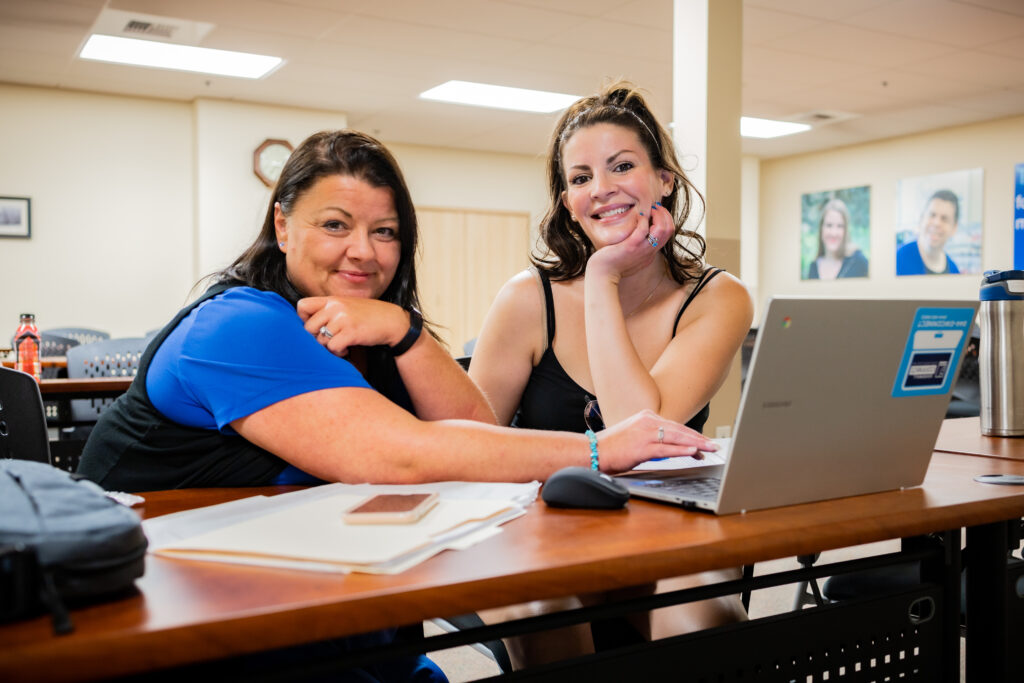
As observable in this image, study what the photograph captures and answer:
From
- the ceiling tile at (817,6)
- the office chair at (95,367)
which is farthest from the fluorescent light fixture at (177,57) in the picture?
the ceiling tile at (817,6)

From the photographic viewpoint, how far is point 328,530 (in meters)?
0.82

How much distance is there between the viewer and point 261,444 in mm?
1084

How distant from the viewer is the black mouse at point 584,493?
0.96 metres

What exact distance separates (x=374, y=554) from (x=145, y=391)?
23.9 inches

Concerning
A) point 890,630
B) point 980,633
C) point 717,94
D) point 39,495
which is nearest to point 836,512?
point 890,630

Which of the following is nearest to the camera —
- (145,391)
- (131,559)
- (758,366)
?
(131,559)

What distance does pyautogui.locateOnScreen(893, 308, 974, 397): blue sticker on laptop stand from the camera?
3.26 feet

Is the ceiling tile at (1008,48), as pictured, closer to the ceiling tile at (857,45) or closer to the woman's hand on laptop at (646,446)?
the ceiling tile at (857,45)

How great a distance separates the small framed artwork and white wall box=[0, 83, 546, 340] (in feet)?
0.15

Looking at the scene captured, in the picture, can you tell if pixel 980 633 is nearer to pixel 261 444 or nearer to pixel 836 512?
pixel 836 512

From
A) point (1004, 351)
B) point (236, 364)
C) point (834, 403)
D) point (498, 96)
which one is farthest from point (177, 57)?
point (834, 403)

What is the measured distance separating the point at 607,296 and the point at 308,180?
0.65 meters

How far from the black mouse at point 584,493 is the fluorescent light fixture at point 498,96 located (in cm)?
590

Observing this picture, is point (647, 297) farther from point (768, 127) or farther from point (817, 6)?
point (768, 127)
